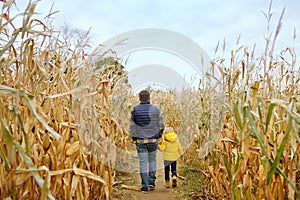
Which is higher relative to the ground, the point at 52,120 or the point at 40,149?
the point at 52,120

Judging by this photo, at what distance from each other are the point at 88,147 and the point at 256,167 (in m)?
1.22

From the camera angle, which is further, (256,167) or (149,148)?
(149,148)

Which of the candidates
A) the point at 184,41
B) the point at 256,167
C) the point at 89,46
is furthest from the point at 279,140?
the point at 184,41

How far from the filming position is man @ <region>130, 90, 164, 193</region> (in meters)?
3.72

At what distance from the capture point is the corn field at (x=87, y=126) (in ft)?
4.20

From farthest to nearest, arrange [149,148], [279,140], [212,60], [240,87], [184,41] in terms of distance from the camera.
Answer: [184,41]
[149,148]
[212,60]
[240,87]
[279,140]

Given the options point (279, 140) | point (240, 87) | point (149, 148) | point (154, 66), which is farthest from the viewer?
point (154, 66)

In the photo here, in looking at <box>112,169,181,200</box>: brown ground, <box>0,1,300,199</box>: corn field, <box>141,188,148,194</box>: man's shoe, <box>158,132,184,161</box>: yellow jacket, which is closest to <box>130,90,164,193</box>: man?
<box>141,188,148,194</box>: man's shoe

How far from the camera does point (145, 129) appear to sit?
3.74 m

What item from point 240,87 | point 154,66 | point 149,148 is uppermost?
point 154,66

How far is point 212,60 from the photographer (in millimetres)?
2732

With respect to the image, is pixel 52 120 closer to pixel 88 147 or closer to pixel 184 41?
pixel 88 147

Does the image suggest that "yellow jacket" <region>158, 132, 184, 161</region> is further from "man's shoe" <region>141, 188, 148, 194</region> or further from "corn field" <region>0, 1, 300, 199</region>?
"corn field" <region>0, 1, 300, 199</region>

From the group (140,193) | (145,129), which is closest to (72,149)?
(145,129)
